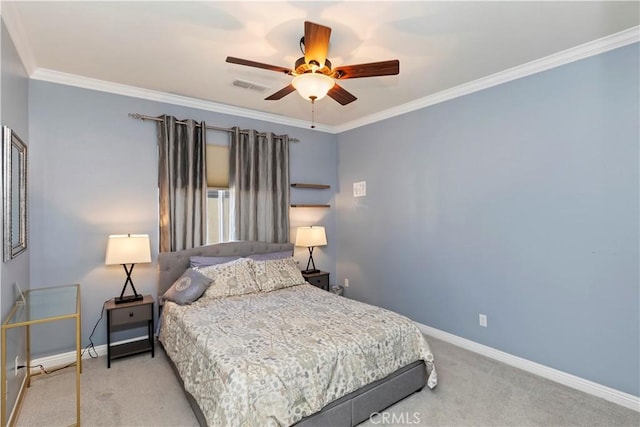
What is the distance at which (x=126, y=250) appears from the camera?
119 inches

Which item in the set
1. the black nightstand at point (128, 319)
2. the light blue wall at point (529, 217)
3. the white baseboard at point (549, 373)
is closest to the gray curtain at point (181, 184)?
the black nightstand at point (128, 319)

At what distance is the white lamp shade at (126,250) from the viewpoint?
2.99 m

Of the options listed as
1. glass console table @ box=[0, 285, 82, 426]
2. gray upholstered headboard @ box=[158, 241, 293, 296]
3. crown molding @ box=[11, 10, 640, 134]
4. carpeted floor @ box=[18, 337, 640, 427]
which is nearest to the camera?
glass console table @ box=[0, 285, 82, 426]

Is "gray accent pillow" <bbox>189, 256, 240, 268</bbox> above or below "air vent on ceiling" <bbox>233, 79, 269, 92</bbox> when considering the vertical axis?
below

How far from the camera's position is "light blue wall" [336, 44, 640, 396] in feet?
8.07

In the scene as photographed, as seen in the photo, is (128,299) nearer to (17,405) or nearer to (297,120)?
(17,405)

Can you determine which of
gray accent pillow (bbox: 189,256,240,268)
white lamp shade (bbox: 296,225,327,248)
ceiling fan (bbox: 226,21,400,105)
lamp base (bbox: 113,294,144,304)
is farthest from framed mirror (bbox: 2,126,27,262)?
white lamp shade (bbox: 296,225,327,248)

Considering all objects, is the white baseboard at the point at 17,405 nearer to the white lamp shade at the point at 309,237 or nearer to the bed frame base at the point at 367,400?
the bed frame base at the point at 367,400

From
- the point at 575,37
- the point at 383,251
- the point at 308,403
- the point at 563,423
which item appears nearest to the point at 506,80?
the point at 575,37

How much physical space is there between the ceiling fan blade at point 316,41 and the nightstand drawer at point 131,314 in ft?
8.93

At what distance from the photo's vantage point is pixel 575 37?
2463 millimetres

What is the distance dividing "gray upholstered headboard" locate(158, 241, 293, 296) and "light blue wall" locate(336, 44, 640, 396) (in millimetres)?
1688

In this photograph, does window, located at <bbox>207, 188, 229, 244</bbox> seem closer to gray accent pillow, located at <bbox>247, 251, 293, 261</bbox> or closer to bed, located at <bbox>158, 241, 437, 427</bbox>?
gray accent pillow, located at <bbox>247, 251, 293, 261</bbox>

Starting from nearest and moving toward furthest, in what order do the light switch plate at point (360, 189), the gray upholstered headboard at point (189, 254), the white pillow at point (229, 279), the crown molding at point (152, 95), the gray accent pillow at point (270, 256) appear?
the crown molding at point (152, 95)
the white pillow at point (229, 279)
the gray upholstered headboard at point (189, 254)
the gray accent pillow at point (270, 256)
the light switch plate at point (360, 189)
